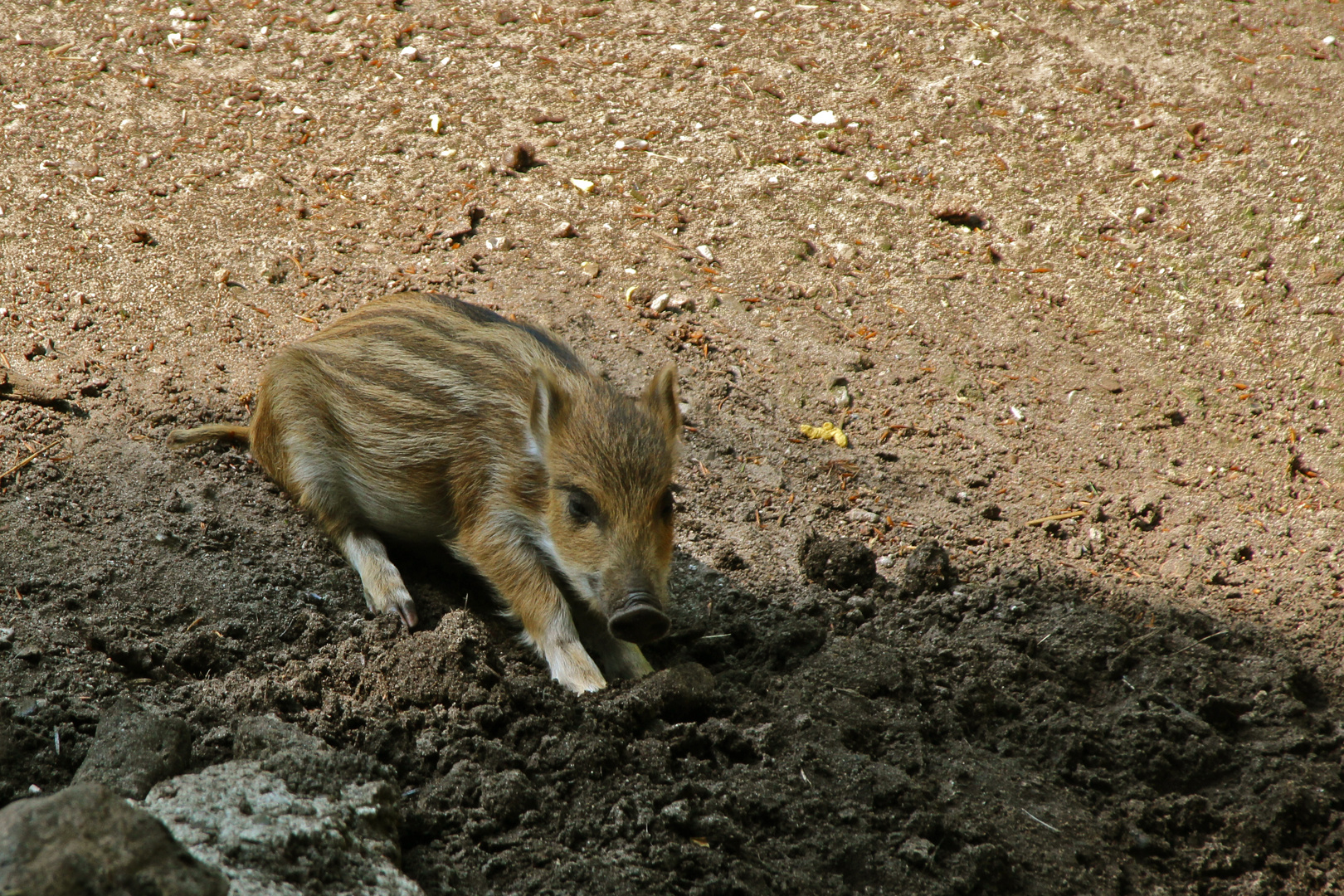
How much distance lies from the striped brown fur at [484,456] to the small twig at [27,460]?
1.18ft

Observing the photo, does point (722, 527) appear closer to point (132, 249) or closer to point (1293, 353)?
point (1293, 353)

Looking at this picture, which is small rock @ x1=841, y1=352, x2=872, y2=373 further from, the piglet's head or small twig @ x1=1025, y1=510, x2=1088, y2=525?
the piglet's head

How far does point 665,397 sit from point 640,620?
0.81 m

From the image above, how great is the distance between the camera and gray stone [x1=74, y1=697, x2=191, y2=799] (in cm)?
203

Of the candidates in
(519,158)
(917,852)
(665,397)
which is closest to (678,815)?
(917,852)

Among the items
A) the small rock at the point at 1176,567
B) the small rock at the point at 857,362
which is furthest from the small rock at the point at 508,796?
the small rock at the point at 857,362

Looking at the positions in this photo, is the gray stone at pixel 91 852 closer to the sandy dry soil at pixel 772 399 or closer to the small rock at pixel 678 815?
the sandy dry soil at pixel 772 399

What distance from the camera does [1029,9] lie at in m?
5.62

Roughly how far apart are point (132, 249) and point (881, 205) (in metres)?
3.38

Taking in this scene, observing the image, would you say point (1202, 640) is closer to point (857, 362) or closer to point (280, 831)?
point (857, 362)

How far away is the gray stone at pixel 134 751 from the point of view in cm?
203

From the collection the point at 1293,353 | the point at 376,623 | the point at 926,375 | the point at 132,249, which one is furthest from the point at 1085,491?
the point at 132,249

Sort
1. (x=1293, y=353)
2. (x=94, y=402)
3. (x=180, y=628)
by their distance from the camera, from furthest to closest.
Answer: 1. (x=1293, y=353)
2. (x=94, y=402)
3. (x=180, y=628)

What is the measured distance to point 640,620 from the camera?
2.70 meters
